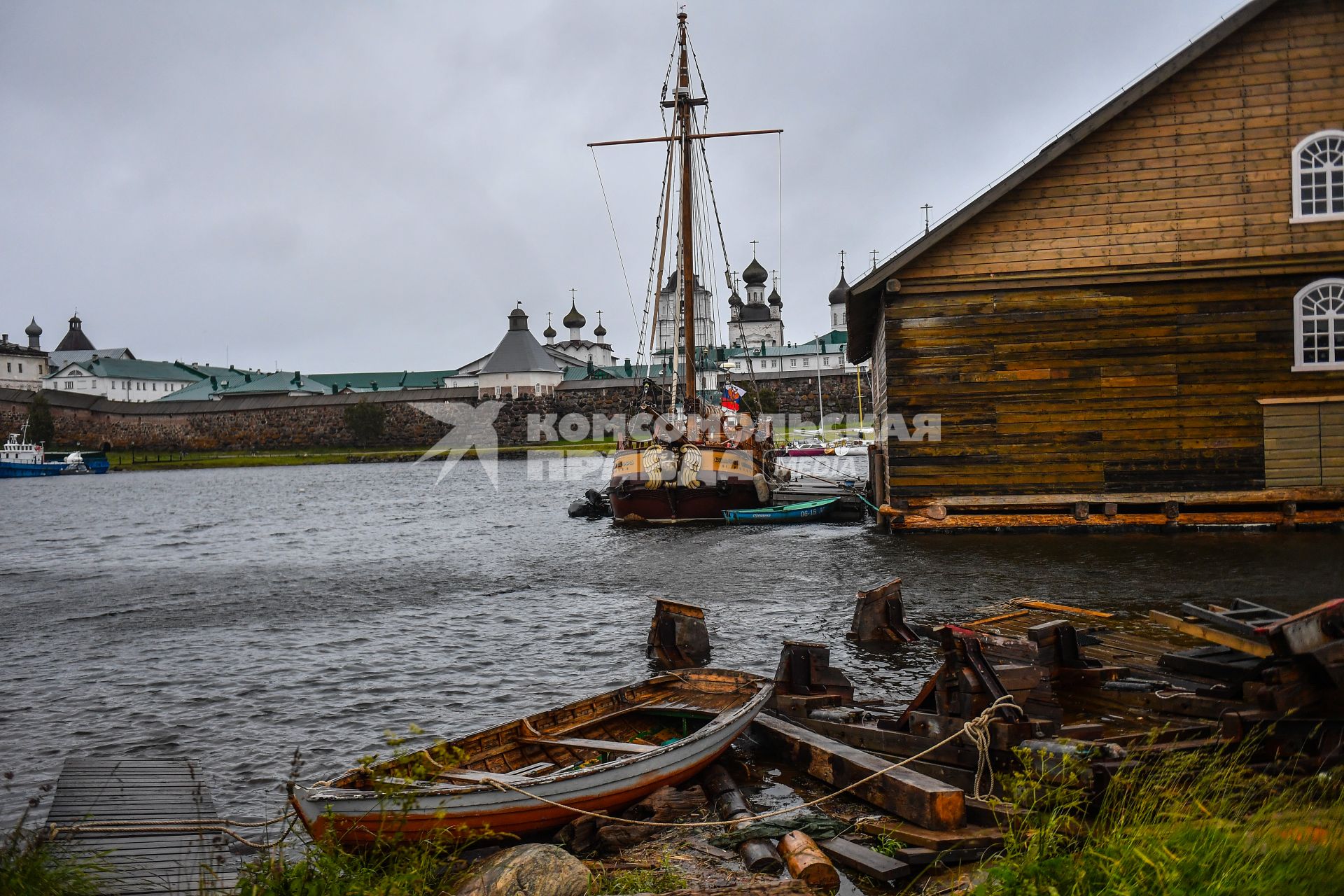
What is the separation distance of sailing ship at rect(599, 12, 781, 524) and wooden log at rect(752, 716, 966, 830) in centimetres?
2116

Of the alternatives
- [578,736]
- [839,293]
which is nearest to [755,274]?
[839,293]

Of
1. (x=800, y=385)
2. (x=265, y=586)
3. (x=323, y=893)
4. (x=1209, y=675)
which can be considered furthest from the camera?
(x=800, y=385)

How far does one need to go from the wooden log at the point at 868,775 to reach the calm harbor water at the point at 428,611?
2.33 m

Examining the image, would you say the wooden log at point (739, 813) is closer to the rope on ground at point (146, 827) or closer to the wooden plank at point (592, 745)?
the wooden plank at point (592, 745)

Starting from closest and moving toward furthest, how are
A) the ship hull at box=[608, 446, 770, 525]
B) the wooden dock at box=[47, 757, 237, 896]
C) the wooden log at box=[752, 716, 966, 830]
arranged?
the wooden dock at box=[47, 757, 237, 896] → the wooden log at box=[752, 716, 966, 830] → the ship hull at box=[608, 446, 770, 525]

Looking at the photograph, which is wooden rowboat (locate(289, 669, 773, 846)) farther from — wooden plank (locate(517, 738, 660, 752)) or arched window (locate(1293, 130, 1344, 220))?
arched window (locate(1293, 130, 1344, 220))

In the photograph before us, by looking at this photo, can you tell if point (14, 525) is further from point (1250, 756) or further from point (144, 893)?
point (1250, 756)

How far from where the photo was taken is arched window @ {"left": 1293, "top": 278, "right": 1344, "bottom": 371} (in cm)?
1930

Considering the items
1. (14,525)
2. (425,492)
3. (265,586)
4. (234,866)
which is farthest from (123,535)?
(234,866)

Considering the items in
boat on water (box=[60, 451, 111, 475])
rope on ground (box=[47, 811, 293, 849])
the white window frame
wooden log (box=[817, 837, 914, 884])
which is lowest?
wooden log (box=[817, 837, 914, 884])

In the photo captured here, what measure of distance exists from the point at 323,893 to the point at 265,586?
17908mm

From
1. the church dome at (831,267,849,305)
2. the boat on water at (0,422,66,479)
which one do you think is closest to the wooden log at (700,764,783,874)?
the boat on water at (0,422,66,479)

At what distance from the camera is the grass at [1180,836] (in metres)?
4.50

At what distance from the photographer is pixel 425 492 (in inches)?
2116
